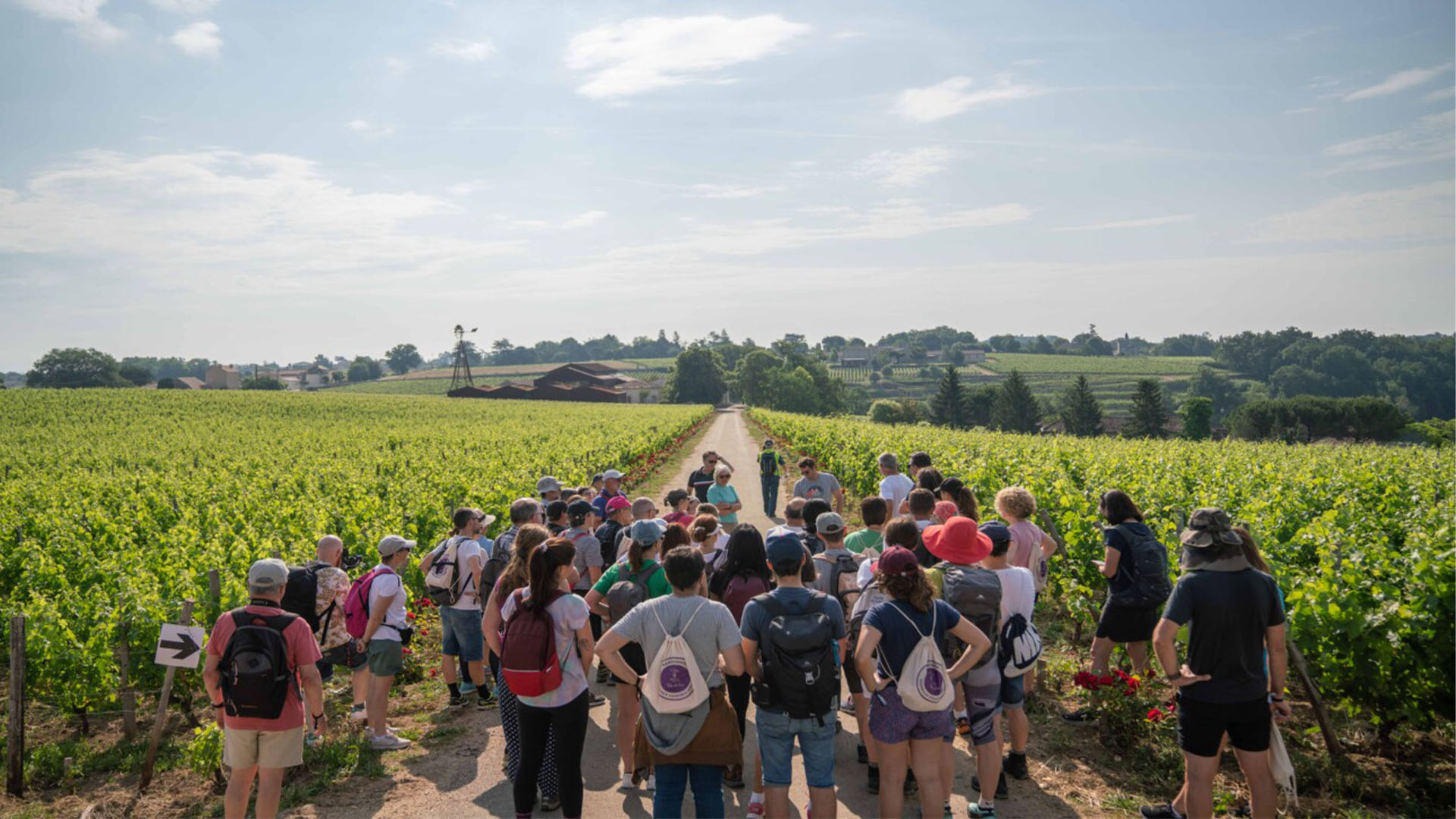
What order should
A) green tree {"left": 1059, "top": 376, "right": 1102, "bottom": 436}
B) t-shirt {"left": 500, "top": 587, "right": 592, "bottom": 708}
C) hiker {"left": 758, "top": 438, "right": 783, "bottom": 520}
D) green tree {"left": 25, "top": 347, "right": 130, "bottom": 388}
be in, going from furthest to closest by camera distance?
green tree {"left": 25, "top": 347, "right": 130, "bottom": 388} < green tree {"left": 1059, "top": 376, "right": 1102, "bottom": 436} < hiker {"left": 758, "top": 438, "right": 783, "bottom": 520} < t-shirt {"left": 500, "top": 587, "right": 592, "bottom": 708}

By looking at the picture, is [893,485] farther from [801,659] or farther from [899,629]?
[801,659]

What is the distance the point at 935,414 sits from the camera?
95.7 meters

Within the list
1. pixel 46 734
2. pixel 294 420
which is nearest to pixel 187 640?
pixel 46 734

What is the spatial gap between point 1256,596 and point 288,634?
18.7ft

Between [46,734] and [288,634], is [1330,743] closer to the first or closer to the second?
[288,634]

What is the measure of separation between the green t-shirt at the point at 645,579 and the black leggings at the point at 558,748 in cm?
96

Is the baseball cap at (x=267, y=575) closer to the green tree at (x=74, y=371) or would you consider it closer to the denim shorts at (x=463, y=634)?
the denim shorts at (x=463, y=634)

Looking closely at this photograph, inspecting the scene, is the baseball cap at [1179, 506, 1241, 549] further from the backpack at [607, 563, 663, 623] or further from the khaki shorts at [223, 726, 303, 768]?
the khaki shorts at [223, 726, 303, 768]

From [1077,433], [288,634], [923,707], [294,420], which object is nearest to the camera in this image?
[923,707]

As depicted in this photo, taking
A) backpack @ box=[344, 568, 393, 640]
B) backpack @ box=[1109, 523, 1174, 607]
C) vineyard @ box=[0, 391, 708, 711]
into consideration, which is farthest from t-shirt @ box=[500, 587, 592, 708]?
vineyard @ box=[0, 391, 708, 711]

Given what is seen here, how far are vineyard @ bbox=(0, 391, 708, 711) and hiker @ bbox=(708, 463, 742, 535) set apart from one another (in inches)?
188

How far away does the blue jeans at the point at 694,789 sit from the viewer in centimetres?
442

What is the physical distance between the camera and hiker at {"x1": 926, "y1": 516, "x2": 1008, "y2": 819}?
5.03 metres

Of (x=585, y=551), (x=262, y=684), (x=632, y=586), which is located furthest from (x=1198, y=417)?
(x=262, y=684)
